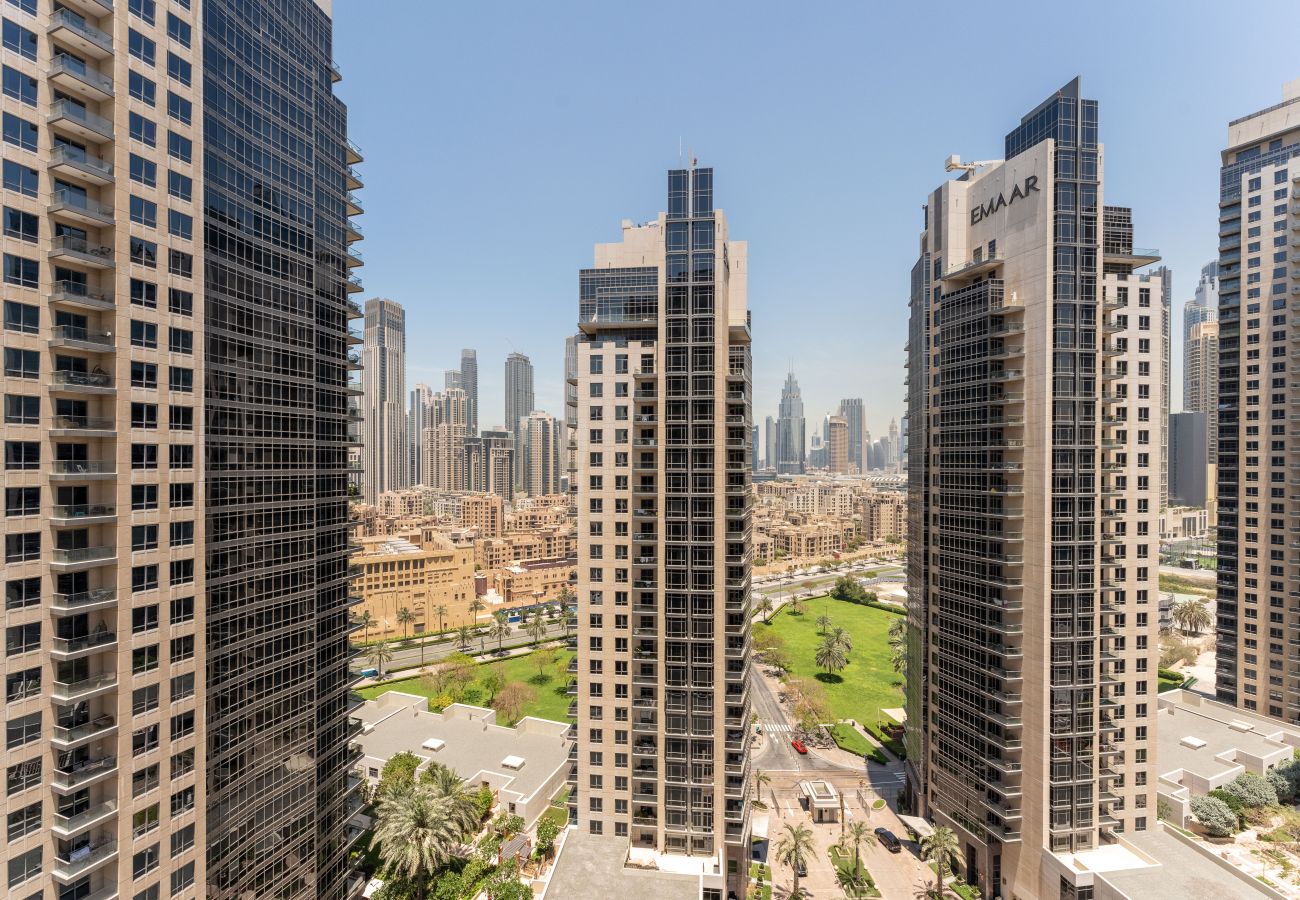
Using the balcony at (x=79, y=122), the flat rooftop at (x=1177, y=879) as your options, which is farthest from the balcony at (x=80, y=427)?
the flat rooftop at (x=1177, y=879)

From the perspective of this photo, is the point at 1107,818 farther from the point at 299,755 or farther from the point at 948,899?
the point at 299,755

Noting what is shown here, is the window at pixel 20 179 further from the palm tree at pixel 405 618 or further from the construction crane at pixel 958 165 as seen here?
the palm tree at pixel 405 618

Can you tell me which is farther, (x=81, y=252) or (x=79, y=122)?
(x=81, y=252)

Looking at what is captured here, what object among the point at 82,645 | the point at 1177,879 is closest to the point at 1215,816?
the point at 1177,879

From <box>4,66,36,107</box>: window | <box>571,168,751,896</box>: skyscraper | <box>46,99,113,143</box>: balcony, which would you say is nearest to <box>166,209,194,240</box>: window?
<box>46,99,113,143</box>: balcony

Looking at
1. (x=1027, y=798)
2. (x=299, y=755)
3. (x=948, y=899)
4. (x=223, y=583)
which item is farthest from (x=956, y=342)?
(x=299, y=755)

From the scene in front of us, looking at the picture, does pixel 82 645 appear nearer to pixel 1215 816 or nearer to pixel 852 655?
pixel 1215 816
